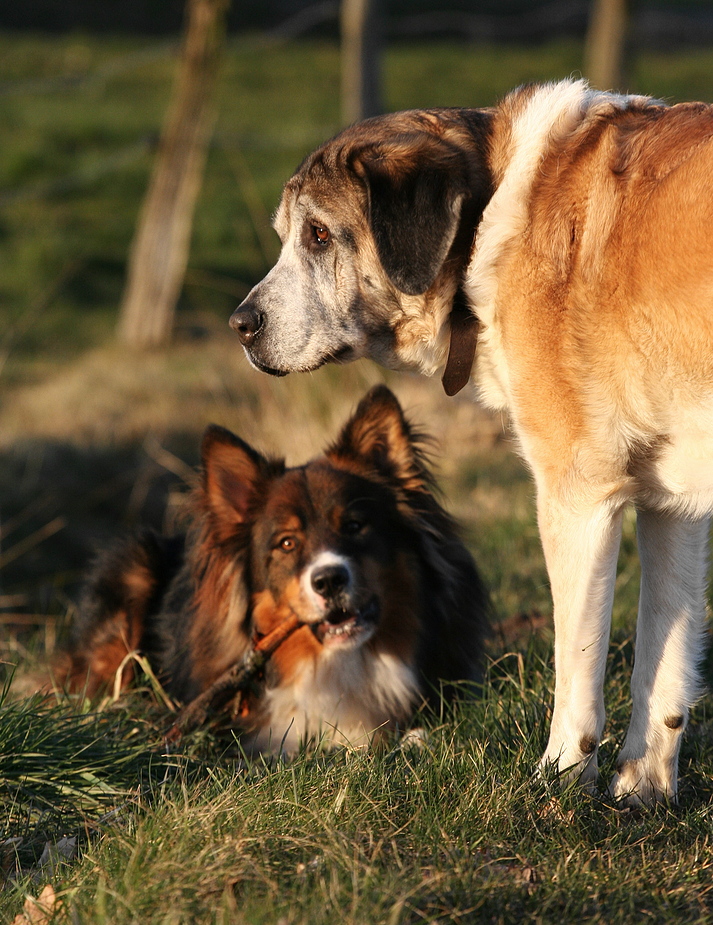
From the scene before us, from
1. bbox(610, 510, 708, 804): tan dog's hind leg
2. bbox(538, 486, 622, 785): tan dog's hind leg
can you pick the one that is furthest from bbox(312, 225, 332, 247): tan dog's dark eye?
bbox(610, 510, 708, 804): tan dog's hind leg

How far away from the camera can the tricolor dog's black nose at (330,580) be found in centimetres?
374

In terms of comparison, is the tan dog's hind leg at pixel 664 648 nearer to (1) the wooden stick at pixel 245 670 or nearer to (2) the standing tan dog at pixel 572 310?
(2) the standing tan dog at pixel 572 310

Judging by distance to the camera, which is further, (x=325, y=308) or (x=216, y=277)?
(x=216, y=277)

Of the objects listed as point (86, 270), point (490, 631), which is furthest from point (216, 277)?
point (490, 631)

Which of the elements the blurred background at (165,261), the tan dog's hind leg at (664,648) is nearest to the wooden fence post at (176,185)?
the blurred background at (165,261)

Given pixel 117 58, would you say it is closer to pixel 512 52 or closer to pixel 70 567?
pixel 512 52

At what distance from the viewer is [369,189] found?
10.1ft

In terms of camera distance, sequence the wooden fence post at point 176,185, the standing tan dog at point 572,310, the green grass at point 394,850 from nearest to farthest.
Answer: the green grass at point 394,850
the standing tan dog at point 572,310
the wooden fence post at point 176,185

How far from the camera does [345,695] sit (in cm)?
401

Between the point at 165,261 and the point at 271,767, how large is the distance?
9.09m

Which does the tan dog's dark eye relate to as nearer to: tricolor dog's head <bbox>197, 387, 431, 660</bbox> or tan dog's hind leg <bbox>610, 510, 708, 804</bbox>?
tricolor dog's head <bbox>197, 387, 431, 660</bbox>

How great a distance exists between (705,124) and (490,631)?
2208 millimetres

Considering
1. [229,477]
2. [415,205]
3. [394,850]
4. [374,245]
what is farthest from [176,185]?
[394,850]

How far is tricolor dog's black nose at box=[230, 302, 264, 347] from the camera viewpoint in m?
3.37
